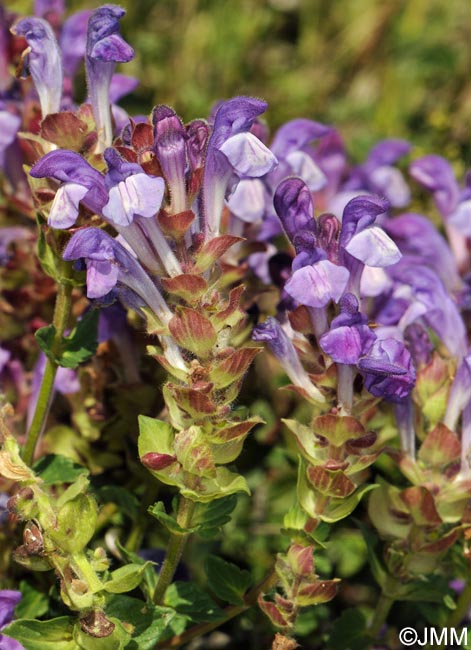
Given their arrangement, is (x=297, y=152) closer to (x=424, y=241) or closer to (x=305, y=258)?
(x=424, y=241)

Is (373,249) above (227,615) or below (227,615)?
above

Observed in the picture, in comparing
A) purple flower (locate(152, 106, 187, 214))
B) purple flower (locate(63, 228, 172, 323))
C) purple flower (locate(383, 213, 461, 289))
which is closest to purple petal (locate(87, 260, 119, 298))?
purple flower (locate(63, 228, 172, 323))

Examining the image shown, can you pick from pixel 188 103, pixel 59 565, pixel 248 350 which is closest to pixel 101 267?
Answer: pixel 248 350

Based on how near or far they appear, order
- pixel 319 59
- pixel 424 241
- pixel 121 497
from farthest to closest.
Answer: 1. pixel 319 59
2. pixel 424 241
3. pixel 121 497

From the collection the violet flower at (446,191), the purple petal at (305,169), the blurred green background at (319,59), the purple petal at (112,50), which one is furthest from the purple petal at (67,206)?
the blurred green background at (319,59)

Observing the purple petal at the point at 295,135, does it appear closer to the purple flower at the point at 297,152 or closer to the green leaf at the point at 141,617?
the purple flower at the point at 297,152

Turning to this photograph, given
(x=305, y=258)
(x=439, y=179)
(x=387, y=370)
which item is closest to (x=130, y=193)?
(x=305, y=258)
